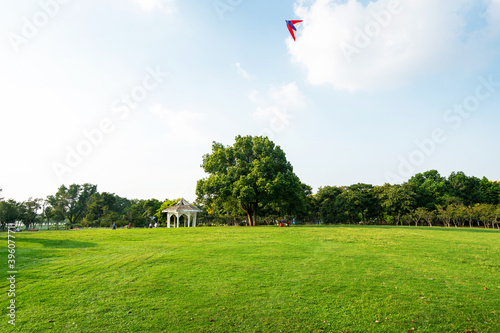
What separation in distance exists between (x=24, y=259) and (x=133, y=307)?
739 cm

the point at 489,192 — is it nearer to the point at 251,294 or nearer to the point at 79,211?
the point at 251,294

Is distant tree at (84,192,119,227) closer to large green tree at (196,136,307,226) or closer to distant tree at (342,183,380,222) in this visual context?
large green tree at (196,136,307,226)

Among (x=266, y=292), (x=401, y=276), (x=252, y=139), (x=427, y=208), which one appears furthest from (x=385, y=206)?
(x=266, y=292)

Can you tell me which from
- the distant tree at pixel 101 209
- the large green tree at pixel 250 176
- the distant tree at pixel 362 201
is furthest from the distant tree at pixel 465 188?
the distant tree at pixel 101 209

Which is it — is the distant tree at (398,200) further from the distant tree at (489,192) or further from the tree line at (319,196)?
the distant tree at (489,192)

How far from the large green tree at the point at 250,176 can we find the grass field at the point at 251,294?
2254cm

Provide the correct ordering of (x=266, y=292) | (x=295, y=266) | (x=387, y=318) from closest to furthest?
(x=387, y=318), (x=266, y=292), (x=295, y=266)

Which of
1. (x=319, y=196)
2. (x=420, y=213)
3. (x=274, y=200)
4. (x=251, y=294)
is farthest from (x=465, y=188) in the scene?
(x=251, y=294)

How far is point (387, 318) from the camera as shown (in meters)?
5.54

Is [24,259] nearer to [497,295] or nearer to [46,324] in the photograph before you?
[46,324]

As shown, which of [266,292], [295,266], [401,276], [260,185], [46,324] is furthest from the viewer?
[260,185]

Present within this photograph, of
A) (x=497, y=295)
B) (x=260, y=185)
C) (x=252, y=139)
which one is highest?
(x=252, y=139)

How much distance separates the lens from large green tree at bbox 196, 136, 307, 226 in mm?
33656

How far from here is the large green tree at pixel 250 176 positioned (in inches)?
1325
